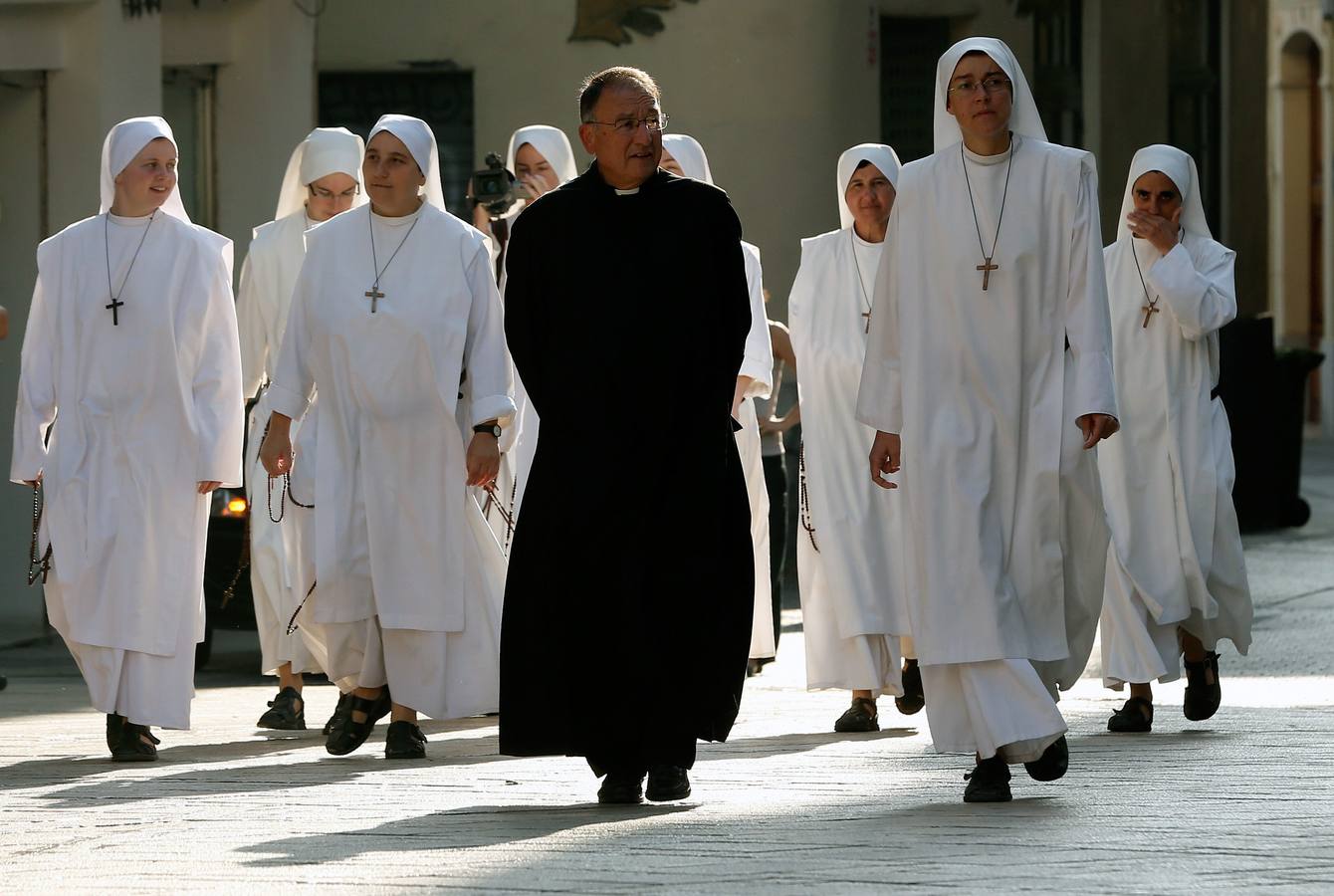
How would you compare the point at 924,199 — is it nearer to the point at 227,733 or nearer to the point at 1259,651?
the point at 227,733

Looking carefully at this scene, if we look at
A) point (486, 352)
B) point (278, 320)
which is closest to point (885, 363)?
point (486, 352)

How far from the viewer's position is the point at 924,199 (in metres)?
7.36

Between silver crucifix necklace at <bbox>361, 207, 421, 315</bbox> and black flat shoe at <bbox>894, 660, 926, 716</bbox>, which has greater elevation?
silver crucifix necklace at <bbox>361, 207, 421, 315</bbox>

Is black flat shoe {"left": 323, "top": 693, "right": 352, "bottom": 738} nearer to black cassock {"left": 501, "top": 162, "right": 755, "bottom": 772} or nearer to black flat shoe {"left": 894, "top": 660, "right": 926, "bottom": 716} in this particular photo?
black cassock {"left": 501, "top": 162, "right": 755, "bottom": 772}

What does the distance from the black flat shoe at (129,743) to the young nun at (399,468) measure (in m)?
0.58

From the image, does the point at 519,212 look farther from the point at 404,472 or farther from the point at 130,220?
the point at 404,472

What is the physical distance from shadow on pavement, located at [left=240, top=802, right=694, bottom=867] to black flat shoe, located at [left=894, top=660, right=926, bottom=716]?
269 cm

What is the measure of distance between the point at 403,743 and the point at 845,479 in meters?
2.18

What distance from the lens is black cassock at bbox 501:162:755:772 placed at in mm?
6879

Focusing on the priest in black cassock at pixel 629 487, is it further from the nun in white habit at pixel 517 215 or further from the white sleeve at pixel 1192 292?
the nun in white habit at pixel 517 215

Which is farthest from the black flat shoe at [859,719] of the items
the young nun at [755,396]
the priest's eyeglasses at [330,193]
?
the priest's eyeglasses at [330,193]

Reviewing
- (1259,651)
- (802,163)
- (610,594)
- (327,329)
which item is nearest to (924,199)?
Answer: (610,594)

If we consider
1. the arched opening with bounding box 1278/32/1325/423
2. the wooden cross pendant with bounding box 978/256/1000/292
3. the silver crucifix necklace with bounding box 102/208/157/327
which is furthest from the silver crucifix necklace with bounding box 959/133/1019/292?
the arched opening with bounding box 1278/32/1325/423

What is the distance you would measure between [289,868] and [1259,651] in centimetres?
758
